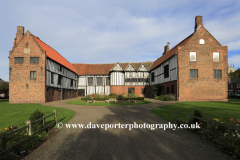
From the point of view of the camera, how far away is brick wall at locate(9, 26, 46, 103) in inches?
841

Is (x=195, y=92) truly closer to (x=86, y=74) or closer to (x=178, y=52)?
(x=178, y=52)

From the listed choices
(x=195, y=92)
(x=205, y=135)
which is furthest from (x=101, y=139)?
(x=195, y=92)

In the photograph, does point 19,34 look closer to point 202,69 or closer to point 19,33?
point 19,33

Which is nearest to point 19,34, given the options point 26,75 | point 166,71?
point 26,75

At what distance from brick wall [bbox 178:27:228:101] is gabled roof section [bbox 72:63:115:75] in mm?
21523

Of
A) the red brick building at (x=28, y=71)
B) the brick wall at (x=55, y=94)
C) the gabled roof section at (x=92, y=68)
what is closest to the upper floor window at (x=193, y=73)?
the gabled roof section at (x=92, y=68)

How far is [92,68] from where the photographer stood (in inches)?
1540

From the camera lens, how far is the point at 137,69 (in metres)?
36.0

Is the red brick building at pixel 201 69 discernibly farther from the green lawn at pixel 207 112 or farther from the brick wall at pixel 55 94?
the brick wall at pixel 55 94

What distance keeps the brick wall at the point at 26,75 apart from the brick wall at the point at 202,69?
24472 millimetres

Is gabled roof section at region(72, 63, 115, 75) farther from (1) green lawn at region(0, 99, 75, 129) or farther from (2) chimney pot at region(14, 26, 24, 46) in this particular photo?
(1) green lawn at region(0, 99, 75, 129)

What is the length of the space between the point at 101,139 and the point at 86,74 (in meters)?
33.5

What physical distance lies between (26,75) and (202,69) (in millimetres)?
31231

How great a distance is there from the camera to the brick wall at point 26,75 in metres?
21.4
